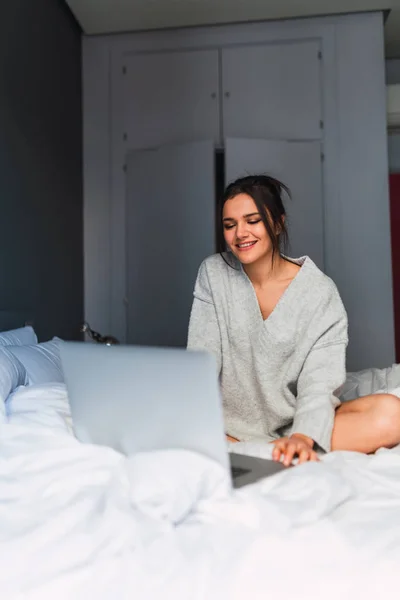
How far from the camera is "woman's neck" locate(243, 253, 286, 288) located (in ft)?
5.41

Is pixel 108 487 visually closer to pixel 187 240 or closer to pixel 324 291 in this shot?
pixel 324 291

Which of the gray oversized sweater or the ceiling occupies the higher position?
the ceiling

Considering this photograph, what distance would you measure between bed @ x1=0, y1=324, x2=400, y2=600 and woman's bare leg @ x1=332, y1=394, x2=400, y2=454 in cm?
26

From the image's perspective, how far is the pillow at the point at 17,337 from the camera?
204 cm

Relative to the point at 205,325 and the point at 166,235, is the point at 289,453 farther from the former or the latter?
the point at 166,235

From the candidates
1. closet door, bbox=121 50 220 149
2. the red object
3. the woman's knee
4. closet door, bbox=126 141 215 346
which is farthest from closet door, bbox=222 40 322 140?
the woman's knee

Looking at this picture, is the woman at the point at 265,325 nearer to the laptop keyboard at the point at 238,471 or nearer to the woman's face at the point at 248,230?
the woman's face at the point at 248,230

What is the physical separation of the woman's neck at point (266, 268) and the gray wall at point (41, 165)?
1.22 metres

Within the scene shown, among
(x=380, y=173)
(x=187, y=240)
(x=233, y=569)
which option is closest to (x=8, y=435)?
(x=233, y=569)

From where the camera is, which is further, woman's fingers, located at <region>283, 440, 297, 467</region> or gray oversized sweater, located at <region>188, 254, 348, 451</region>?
gray oversized sweater, located at <region>188, 254, 348, 451</region>

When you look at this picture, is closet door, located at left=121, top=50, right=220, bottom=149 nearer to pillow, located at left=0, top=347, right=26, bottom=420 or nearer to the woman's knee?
pillow, located at left=0, top=347, right=26, bottom=420

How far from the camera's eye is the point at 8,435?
117 cm

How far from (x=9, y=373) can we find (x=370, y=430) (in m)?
1.04

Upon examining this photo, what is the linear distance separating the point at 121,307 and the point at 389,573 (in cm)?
320
